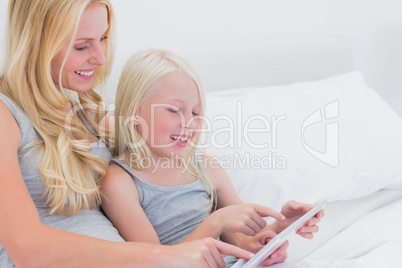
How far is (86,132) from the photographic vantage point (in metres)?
1.14

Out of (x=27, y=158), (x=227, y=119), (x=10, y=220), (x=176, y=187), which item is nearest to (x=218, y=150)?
(x=227, y=119)

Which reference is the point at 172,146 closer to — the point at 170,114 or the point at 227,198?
the point at 170,114

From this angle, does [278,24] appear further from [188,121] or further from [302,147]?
[188,121]

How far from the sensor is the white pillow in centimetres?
132

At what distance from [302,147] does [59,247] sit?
812 mm

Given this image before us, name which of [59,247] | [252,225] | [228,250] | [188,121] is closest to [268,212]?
[252,225]

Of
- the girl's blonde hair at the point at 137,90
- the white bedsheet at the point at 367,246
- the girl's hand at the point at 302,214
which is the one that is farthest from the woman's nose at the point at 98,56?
the white bedsheet at the point at 367,246

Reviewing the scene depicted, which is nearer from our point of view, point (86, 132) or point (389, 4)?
point (86, 132)

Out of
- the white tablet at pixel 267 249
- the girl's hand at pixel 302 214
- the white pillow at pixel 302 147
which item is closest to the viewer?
the white tablet at pixel 267 249

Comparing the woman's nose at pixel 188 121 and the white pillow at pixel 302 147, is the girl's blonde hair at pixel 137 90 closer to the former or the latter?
the woman's nose at pixel 188 121

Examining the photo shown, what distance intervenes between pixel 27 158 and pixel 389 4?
196 centimetres

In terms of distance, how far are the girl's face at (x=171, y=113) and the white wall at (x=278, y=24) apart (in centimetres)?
54

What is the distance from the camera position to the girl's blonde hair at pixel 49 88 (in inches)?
37.0

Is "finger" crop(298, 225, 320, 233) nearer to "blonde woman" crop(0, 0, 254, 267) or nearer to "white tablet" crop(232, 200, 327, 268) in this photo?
"white tablet" crop(232, 200, 327, 268)
